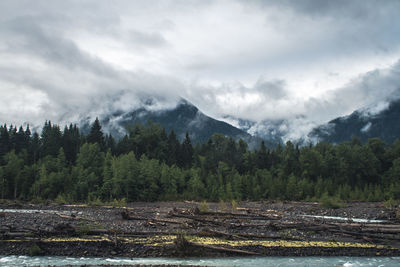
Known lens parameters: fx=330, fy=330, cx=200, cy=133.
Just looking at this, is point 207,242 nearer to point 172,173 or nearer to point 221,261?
point 221,261

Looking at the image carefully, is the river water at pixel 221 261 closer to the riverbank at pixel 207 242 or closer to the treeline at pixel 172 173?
the riverbank at pixel 207 242

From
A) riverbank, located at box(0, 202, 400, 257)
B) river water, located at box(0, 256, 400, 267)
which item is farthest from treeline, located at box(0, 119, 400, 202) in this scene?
river water, located at box(0, 256, 400, 267)

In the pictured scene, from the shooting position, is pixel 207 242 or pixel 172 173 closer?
pixel 207 242

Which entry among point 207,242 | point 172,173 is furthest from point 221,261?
point 172,173

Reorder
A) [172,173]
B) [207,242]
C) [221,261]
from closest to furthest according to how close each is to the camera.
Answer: [221,261]
[207,242]
[172,173]

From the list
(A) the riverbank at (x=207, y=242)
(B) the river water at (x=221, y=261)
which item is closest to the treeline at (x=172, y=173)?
(A) the riverbank at (x=207, y=242)

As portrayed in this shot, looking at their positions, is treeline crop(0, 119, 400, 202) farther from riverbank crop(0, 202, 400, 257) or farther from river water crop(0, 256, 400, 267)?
river water crop(0, 256, 400, 267)

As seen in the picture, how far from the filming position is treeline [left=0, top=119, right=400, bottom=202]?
89438 millimetres

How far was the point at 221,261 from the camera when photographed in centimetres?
2372

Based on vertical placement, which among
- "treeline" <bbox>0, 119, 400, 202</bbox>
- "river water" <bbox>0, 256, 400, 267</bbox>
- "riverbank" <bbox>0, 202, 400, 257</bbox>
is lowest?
"river water" <bbox>0, 256, 400, 267</bbox>

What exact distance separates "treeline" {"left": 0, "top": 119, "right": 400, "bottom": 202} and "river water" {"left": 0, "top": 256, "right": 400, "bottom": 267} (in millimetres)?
60493

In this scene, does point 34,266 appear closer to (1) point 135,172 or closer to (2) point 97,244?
(2) point 97,244

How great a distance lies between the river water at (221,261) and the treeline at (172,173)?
198 ft

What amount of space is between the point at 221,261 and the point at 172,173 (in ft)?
238
